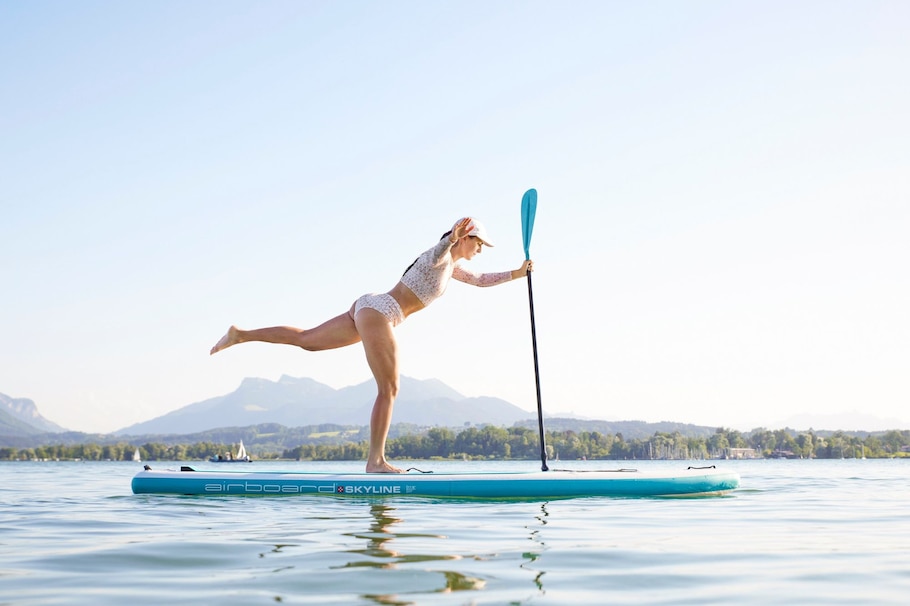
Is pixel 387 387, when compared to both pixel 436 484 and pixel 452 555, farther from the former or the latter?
pixel 452 555

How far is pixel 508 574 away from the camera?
373 cm

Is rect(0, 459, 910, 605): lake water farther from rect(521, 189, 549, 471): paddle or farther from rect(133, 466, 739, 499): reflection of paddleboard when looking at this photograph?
rect(521, 189, 549, 471): paddle

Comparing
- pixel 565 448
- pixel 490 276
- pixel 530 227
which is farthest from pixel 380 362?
pixel 565 448

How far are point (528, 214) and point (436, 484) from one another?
323 cm

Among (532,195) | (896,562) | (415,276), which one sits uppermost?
(532,195)

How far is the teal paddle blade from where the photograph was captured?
980cm

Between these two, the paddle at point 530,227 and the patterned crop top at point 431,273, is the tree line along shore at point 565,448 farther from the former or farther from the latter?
the patterned crop top at point 431,273

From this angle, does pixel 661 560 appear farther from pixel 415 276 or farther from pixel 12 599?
pixel 415 276

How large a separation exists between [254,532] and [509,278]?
15.7 ft

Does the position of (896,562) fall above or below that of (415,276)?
below

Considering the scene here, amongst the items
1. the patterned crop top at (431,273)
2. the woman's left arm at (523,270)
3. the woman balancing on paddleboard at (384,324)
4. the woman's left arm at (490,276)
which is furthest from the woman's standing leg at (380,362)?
the woman's left arm at (523,270)


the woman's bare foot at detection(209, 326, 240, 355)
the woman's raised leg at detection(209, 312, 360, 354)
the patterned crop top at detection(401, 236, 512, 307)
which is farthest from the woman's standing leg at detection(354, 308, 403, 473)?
the woman's bare foot at detection(209, 326, 240, 355)

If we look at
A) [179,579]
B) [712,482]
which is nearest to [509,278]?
[712,482]

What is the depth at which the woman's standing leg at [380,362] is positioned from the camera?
8.94 m
